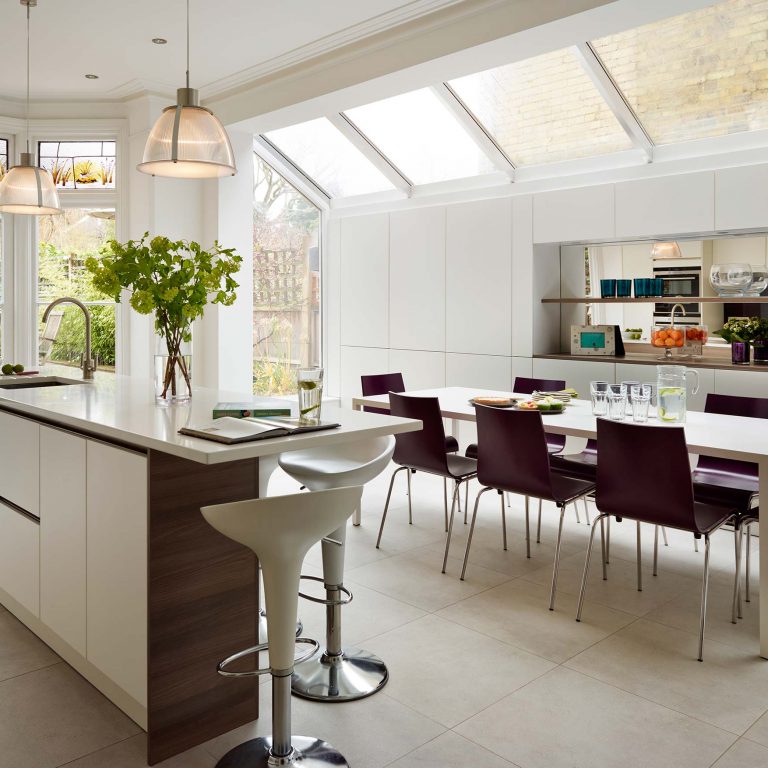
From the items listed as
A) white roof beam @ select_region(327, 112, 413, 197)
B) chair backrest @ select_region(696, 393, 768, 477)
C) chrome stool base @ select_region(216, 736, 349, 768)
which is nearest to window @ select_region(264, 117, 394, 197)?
white roof beam @ select_region(327, 112, 413, 197)

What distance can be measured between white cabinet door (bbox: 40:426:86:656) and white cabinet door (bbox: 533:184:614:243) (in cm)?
380

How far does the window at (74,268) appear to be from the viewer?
598cm

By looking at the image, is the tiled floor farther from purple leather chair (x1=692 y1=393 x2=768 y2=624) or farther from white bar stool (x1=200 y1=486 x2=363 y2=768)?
purple leather chair (x1=692 y1=393 x2=768 y2=624)

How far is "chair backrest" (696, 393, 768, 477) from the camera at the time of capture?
3695 millimetres

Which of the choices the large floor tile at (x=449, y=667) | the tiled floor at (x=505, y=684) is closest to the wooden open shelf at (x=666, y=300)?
the tiled floor at (x=505, y=684)

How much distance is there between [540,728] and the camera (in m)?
2.24

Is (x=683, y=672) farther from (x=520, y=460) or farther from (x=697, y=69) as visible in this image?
(x=697, y=69)

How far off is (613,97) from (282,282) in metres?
3.29

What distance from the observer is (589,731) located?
2229 millimetres

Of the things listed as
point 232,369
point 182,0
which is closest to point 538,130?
point 182,0

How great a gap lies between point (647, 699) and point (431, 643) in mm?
778

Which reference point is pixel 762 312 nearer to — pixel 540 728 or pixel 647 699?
pixel 647 699

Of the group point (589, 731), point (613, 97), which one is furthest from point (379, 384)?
point (589, 731)

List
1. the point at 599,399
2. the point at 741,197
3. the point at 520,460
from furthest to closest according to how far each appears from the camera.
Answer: the point at 741,197, the point at 599,399, the point at 520,460
